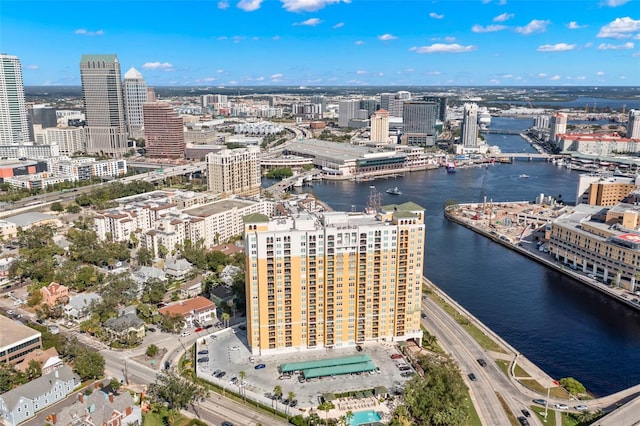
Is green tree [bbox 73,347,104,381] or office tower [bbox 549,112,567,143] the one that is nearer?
green tree [bbox 73,347,104,381]

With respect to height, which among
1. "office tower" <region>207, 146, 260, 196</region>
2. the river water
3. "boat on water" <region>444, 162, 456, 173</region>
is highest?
"office tower" <region>207, 146, 260, 196</region>

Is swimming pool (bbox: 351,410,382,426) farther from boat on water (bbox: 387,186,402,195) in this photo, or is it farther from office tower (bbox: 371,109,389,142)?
office tower (bbox: 371,109,389,142)

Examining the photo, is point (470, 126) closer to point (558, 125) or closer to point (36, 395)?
point (558, 125)

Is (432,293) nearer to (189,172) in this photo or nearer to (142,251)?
(142,251)

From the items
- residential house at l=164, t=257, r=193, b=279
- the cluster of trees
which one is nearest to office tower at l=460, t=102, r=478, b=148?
residential house at l=164, t=257, r=193, b=279

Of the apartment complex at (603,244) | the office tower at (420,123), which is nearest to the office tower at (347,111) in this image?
the office tower at (420,123)

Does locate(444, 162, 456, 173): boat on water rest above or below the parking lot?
above

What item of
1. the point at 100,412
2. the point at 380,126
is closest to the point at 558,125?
the point at 380,126
